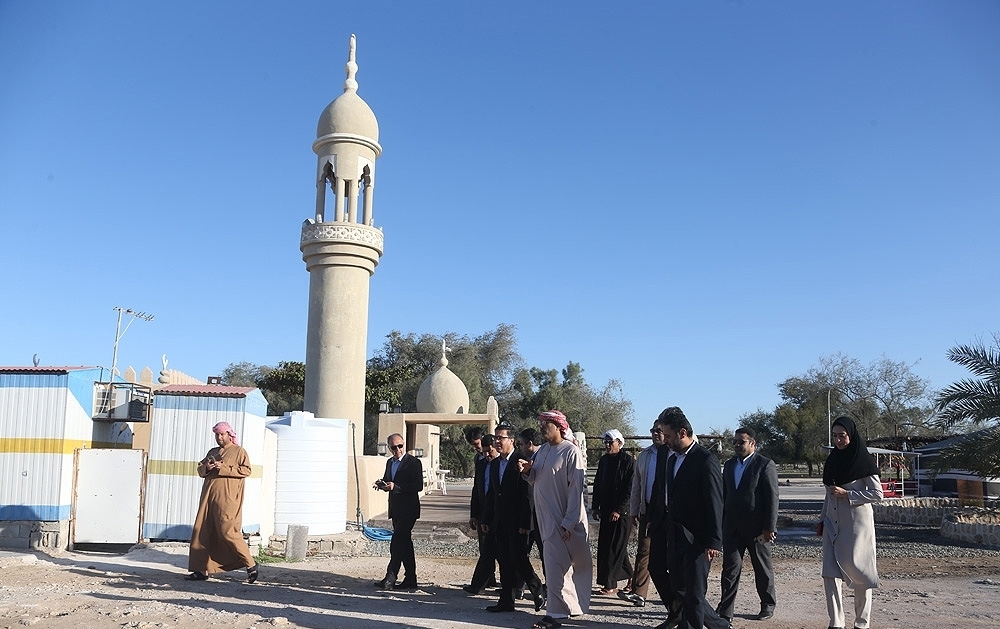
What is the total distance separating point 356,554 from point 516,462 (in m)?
5.14

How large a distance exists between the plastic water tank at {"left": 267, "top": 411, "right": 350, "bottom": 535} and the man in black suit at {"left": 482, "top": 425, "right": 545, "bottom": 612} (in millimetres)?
4789

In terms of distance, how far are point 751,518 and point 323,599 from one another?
3.80m

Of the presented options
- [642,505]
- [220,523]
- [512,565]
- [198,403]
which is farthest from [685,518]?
[198,403]

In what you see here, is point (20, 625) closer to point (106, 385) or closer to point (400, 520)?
point (400, 520)

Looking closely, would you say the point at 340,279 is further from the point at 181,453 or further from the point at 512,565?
the point at 512,565

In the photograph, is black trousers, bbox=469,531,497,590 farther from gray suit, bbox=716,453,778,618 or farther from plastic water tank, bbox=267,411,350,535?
plastic water tank, bbox=267,411,350,535

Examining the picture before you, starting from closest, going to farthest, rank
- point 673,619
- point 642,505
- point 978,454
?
1. point 673,619
2. point 642,505
3. point 978,454

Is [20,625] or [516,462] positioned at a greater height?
[516,462]

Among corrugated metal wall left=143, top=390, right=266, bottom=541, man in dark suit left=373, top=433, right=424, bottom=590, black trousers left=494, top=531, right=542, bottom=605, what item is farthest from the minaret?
black trousers left=494, top=531, right=542, bottom=605

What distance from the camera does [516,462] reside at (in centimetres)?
748

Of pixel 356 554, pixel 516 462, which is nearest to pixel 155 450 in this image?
pixel 356 554

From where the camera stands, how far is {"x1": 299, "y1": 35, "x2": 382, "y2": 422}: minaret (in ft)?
57.7

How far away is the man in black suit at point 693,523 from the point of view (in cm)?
565

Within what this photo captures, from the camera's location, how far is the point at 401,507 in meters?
8.42
